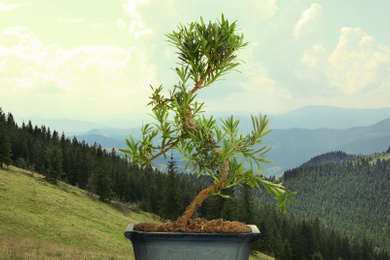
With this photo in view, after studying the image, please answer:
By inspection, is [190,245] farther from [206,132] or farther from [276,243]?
[276,243]

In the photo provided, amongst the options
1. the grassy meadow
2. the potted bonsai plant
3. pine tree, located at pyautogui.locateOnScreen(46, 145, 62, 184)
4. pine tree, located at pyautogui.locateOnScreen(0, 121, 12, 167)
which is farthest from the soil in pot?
pine tree, located at pyautogui.locateOnScreen(0, 121, 12, 167)

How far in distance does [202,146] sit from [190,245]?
1241 millimetres

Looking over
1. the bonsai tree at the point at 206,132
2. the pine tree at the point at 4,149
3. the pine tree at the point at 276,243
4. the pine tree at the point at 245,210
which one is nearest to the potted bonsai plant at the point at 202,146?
the bonsai tree at the point at 206,132

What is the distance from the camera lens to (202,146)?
4188 mm

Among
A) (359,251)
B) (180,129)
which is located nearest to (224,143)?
(180,129)

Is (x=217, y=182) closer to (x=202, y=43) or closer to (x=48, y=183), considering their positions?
(x=202, y=43)

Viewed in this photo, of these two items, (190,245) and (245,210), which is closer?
(190,245)

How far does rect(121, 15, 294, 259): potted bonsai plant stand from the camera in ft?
13.2

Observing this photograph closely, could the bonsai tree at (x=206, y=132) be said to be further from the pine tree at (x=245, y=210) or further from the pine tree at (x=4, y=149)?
the pine tree at (x=4, y=149)

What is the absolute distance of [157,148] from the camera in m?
4.77

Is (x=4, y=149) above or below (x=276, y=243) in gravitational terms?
above

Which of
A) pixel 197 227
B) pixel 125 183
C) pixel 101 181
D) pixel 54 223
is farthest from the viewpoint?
pixel 125 183

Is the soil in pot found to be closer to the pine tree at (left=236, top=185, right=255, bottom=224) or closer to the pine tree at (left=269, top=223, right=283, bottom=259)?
the pine tree at (left=236, top=185, right=255, bottom=224)

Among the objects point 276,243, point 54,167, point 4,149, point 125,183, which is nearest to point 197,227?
point 54,167
